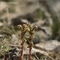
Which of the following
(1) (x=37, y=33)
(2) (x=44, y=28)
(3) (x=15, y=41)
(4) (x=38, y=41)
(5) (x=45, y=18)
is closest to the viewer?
(3) (x=15, y=41)

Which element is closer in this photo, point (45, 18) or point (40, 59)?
point (40, 59)

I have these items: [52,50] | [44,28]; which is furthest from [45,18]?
[52,50]

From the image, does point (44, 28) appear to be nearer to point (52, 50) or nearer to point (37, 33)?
point (37, 33)

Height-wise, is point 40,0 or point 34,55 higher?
point 40,0

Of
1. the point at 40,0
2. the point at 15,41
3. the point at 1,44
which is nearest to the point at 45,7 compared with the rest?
the point at 40,0

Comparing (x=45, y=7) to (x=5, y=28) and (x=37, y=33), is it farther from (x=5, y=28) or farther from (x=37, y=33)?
(x=5, y=28)

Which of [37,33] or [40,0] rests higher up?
[40,0]

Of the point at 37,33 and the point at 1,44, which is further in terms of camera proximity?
the point at 37,33

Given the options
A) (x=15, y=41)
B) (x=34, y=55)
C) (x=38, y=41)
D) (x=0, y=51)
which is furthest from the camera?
(x=38, y=41)

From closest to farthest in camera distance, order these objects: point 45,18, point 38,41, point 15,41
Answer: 1. point 15,41
2. point 38,41
3. point 45,18
